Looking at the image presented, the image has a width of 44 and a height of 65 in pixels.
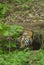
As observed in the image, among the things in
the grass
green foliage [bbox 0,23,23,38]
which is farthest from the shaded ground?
green foliage [bbox 0,23,23,38]

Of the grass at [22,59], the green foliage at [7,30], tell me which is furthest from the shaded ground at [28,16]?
the green foliage at [7,30]

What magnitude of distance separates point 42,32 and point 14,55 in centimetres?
157

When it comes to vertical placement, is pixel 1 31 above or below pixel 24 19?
above

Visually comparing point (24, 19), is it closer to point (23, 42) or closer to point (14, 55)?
point (23, 42)

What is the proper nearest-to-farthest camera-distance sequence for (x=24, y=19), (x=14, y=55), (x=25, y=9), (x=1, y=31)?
(x=1, y=31), (x=14, y=55), (x=24, y=19), (x=25, y=9)

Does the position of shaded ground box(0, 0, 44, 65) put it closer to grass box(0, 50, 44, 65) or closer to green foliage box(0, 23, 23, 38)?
grass box(0, 50, 44, 65)

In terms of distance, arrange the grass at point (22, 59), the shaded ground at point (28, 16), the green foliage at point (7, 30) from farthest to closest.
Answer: the shaded ground at point (28, 16)
the grass at point (22, 59)
the green foliage at point (7, 30)

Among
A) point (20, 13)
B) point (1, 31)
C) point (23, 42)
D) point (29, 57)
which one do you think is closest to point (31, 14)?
point (20, 13)

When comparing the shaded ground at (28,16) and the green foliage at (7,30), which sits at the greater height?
the green foliage at (7,30)

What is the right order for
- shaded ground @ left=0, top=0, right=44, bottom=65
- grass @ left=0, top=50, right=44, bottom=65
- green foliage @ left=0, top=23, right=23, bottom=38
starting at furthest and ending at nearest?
shaded ground @ left=0, top=0, right=44, bottom=65
grass @ left=0, top=50, right=44, bottom=65
green foliage @ left=0, top=23, right=23, bottom=38

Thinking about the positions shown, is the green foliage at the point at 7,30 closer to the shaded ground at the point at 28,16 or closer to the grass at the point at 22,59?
the grass at the point at 22,59

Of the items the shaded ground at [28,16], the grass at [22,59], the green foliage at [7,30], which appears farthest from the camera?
the shaded ground at [28,16]

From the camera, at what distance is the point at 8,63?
4320 mm

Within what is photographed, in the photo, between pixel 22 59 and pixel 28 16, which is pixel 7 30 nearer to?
pixel 22 59
